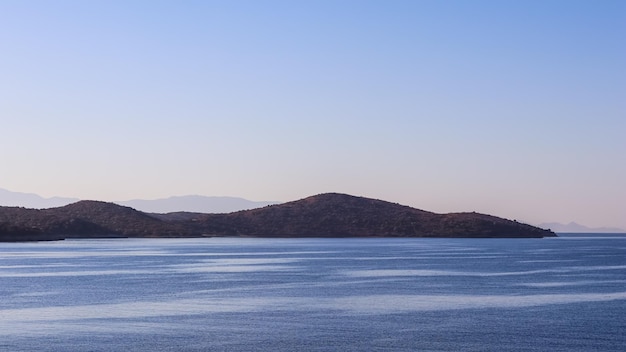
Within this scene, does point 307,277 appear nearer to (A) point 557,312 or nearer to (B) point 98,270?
(B) point 98,270

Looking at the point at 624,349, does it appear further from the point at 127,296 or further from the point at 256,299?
the point at 127,296

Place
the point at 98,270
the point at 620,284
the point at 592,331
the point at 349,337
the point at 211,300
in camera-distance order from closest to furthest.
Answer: the point at 349,337 < the point at 592,331 < the point at 211,300 < the point at 620,284 < the point at 98,270

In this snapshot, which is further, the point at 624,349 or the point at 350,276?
the point at 350,276

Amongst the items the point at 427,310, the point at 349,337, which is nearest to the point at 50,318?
the point at 349,337

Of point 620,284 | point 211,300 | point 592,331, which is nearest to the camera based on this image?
point 592,331

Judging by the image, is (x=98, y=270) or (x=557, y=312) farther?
(x=98, y=270)

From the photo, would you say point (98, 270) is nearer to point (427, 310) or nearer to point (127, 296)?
point (127, 296)

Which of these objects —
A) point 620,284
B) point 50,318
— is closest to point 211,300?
point 50,318

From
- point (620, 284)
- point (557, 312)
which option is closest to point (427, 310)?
point (557, 312)

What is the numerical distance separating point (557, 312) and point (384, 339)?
15902mm

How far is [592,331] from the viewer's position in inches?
1777

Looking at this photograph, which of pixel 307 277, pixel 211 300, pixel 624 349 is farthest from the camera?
pixel 307 277

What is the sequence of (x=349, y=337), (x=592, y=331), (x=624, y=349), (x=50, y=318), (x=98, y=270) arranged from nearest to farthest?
(x=624, y=349) → (x=349, y=337) → (x=592, y=331) → (x=50, y=318) → (x=98, y=270)

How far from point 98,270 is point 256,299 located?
137 feet
